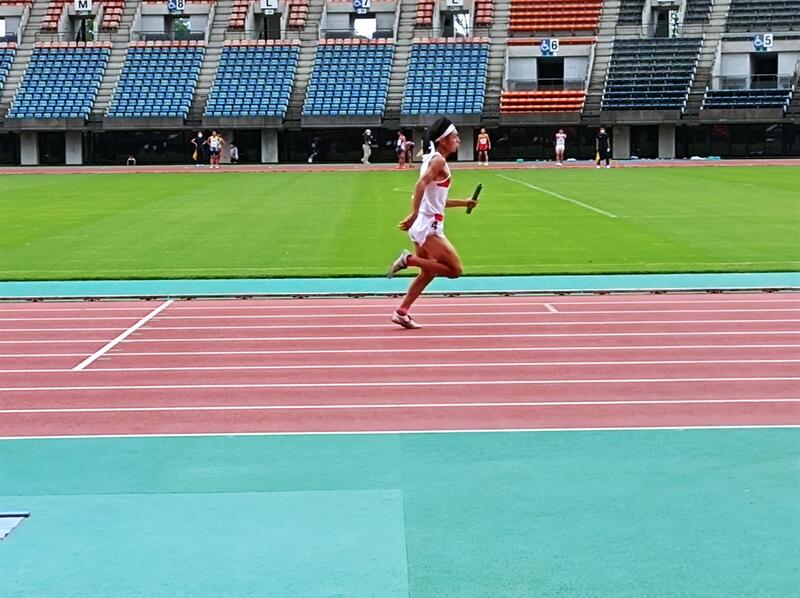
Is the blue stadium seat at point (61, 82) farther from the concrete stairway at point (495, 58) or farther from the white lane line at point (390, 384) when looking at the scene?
the white lane line at point (390, 384)

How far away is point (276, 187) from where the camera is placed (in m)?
37.3

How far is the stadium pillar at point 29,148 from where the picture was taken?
Answer: 58406 mm

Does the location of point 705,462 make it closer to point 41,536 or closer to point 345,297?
point 41,536

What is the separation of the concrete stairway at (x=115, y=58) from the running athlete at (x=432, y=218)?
4758 cm

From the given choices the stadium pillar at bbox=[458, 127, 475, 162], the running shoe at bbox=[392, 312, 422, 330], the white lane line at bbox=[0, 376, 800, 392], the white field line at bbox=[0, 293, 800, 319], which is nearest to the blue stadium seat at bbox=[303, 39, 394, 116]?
the stadium pillar at bbox=[458, 127, 475, 162]

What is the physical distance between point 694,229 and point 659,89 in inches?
1393

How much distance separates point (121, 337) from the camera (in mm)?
→ 12680

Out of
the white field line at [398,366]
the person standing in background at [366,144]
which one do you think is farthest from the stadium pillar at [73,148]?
the white field line at [398,366]

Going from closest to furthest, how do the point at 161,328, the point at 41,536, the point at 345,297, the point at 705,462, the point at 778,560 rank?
the point at 778,560 → the point at 41,536 → the point at 705,462 → the point at 161,328 → the point at 345,297

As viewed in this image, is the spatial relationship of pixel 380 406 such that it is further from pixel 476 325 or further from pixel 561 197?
pixel 561 197

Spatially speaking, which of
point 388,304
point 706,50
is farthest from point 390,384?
point 706,50

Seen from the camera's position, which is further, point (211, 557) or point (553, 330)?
point (553, 330)

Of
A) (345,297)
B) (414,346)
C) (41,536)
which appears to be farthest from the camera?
(345,297)

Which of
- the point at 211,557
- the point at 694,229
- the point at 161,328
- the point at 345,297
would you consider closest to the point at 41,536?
the point at 211,557
